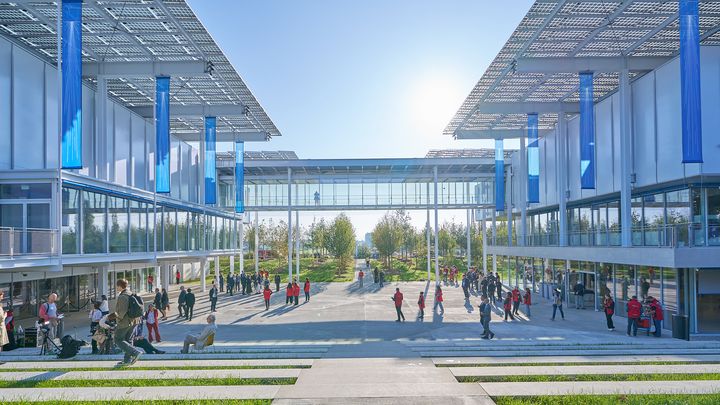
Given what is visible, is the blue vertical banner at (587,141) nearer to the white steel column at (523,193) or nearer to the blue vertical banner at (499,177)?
the white steel column at (523,193)

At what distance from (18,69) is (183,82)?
8.36m

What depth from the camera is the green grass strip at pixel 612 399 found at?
877 centimetres

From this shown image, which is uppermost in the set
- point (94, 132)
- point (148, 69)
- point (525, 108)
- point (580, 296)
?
point (148, 69)

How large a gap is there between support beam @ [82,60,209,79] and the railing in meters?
11.3

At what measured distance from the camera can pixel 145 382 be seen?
10.6 m

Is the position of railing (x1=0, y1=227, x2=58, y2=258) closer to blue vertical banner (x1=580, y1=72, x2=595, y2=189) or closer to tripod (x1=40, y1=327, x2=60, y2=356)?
tripod (x1=40, y1=327, x2=60, y2=356)

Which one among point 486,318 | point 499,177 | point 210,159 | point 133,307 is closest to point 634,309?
point 486,318

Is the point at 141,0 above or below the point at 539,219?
above

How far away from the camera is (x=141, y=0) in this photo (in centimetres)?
2088

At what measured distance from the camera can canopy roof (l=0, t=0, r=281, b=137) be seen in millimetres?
21406

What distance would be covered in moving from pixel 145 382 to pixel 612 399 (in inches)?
321

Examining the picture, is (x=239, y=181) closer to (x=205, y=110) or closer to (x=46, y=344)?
(x=205, y=110)

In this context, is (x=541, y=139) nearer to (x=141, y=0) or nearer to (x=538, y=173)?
(x=538, y=173)

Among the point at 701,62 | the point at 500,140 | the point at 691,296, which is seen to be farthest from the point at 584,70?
the point at 500,140
